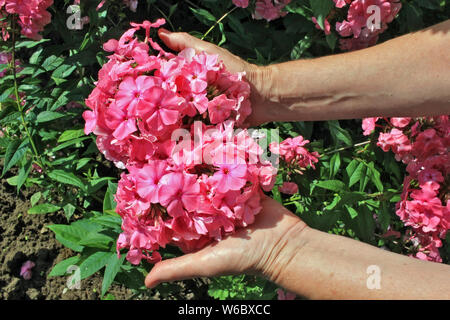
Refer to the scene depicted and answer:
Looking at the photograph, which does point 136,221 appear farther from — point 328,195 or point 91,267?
point 328,195

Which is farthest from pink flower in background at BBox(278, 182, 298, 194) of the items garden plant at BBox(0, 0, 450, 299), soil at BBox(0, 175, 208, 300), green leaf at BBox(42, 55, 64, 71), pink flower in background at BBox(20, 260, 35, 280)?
pink flower in background at BBox(20, 260, 35, 280)

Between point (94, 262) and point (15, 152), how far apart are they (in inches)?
23.5

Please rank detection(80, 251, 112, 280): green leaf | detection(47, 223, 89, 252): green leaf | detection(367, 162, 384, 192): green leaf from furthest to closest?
detection(367, 162, 384, 192): green leaf < detection(47, 223, 89, 252): green leaf < detection(80, 251, 112, 280): green leaf

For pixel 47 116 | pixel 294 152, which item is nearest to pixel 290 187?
pixel 294 152

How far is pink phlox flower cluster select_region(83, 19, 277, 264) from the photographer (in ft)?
3.44

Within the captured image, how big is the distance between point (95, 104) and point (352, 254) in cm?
86

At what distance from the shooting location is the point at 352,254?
114 centimetres

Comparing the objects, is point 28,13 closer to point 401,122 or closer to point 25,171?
point 25,171

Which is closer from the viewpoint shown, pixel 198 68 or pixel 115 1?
pixel 198 68

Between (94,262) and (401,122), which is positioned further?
(401,122)

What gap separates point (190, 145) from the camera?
1.10 meters

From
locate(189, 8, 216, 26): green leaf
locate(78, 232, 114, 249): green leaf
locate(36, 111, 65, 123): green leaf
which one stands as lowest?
locate(78, 232, 114, 249): green leaf

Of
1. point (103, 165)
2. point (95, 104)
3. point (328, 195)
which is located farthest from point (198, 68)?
point (103, 165)

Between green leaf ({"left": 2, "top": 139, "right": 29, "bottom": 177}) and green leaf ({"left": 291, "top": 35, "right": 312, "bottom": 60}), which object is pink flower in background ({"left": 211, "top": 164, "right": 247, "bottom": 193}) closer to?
green leaf ({"left": 2, "top": 139, "right": 29, "bottom": 177})
